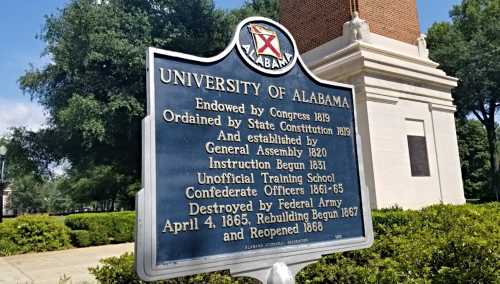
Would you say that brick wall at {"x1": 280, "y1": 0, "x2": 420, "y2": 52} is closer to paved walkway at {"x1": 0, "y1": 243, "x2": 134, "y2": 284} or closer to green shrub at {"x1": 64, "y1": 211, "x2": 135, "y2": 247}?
paved walkway at {"x1": 0, "y1": 243, "x2": 134, "y2": 284}

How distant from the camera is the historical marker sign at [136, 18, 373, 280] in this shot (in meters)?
2.84

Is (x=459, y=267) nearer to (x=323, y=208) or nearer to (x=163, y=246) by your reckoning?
(x=323, y=208)

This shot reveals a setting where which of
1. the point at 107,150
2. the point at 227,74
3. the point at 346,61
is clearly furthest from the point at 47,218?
the point at 227,74

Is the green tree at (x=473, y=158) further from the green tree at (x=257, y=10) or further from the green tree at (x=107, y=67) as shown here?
the green tree at (x=107, y=67)

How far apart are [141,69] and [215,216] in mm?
20111

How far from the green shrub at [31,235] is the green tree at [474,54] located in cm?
2267

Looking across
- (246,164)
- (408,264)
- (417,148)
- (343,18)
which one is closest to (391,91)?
(417,148)

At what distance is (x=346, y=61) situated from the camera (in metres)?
9.49

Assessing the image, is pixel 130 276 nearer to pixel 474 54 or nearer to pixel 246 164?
pixel 246 164

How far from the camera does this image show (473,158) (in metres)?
32.0

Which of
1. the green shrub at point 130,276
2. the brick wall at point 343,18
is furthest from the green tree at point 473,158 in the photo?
the green shrub at point 130,276

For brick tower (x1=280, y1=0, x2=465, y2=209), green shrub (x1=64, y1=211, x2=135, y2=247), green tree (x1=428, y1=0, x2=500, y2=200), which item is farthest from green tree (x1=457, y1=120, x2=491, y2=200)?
green shrub (x1=64, y1=211, x2=135, y2=247)

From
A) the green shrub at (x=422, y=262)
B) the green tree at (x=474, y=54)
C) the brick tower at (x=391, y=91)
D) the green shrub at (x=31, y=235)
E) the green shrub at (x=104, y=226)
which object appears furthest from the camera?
the green tree at (x=474, y=54)

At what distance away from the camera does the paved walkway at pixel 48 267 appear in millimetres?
7730
